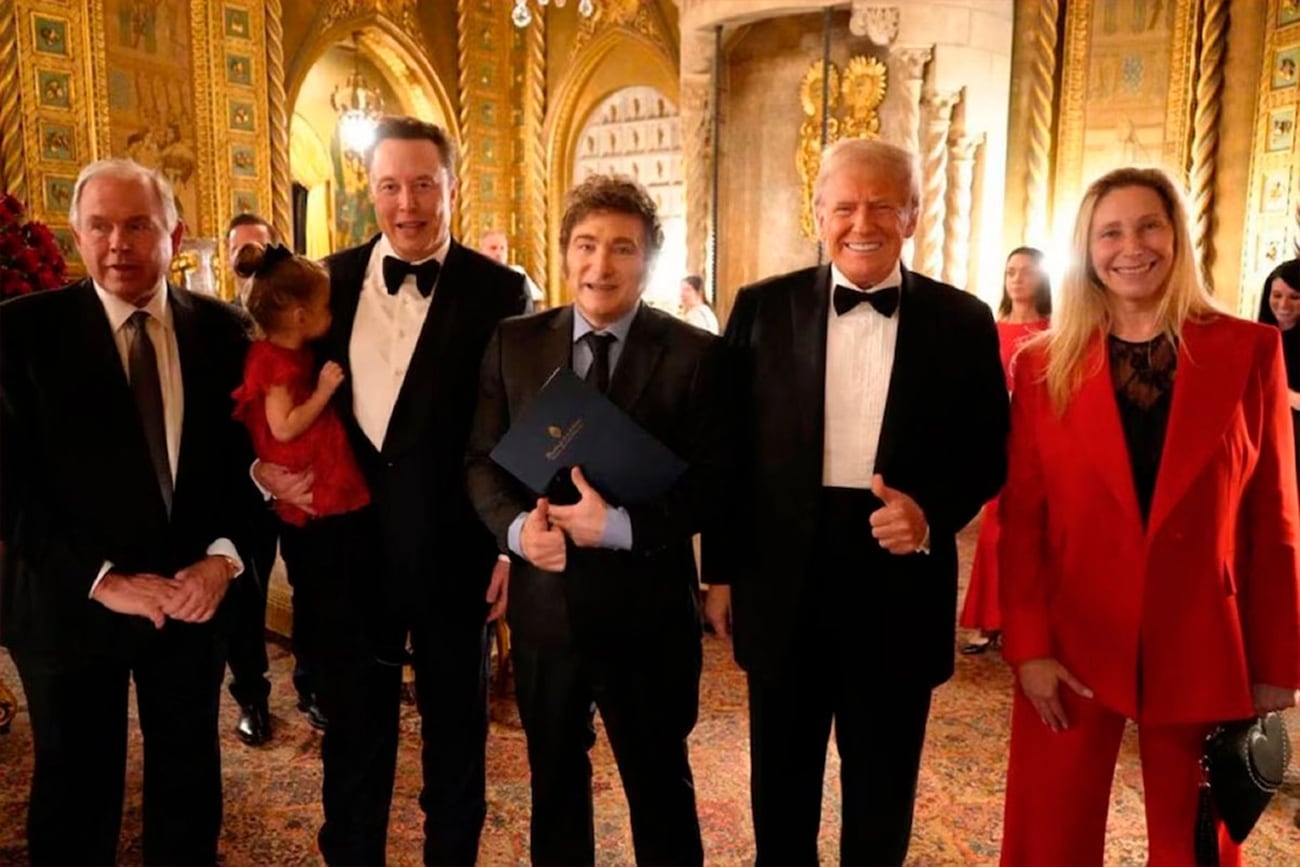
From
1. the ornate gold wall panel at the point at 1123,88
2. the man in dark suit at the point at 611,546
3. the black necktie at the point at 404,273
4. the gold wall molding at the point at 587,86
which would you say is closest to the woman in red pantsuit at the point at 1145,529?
the man in dark suit at the point at 611,546

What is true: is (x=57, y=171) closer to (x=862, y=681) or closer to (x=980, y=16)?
(x=980, y=16)

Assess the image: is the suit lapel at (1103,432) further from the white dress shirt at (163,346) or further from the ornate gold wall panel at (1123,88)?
the ornate gold wall panel at (1123,88)

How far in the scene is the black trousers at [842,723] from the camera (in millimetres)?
1887

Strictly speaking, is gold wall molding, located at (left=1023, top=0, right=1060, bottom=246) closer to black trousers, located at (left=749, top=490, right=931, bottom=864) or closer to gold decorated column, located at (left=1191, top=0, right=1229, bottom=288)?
gold decorated column, located at (left=1191, top=0, right=1229, bottom=288)

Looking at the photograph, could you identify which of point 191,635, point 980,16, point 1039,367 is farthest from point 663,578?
point 980,16

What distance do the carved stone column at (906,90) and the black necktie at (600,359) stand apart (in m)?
5.58

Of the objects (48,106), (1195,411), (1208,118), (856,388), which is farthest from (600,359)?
(48,106)

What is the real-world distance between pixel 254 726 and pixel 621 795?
1296 millimetres

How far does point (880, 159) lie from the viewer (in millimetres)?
1829

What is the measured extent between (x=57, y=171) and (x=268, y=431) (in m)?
6.91

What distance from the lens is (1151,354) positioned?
1.80m

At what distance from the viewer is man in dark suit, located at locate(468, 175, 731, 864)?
1.86 meters

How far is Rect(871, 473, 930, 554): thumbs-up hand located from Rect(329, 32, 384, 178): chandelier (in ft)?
27.9

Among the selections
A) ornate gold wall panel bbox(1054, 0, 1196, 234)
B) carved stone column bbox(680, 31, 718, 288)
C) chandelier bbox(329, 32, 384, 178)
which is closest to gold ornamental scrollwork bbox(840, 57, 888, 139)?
carved stone column bbox(680, 31, 718, 288)
